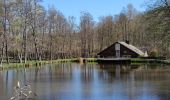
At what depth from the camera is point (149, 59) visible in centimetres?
7250

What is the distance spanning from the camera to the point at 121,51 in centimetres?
8450

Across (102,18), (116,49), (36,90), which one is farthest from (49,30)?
(36,90)

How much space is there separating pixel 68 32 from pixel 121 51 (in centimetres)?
1362

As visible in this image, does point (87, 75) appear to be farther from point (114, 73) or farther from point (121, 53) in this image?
point (121, 53)

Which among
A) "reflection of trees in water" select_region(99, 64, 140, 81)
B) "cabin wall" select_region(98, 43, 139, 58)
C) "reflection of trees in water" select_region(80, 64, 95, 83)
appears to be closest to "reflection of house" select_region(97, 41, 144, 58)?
"cabin wall" select_region(98, 43, 139, 58)

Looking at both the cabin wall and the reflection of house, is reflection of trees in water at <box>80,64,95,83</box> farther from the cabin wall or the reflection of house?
the cabin wall

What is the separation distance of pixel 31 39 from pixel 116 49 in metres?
22.7

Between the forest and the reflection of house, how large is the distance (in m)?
3.05

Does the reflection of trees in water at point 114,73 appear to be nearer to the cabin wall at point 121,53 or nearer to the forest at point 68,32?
the forest at point 68,32

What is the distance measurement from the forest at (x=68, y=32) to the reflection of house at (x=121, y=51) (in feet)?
10.0

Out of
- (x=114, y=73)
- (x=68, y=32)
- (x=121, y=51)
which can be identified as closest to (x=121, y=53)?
(x=121, y=51)

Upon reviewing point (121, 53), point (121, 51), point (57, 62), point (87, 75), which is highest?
point (121, 51)

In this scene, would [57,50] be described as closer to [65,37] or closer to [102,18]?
[65,37]

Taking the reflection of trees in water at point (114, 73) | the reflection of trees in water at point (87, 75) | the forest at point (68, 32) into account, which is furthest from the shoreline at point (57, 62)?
the reflection of trees in water at point (114, 73)
